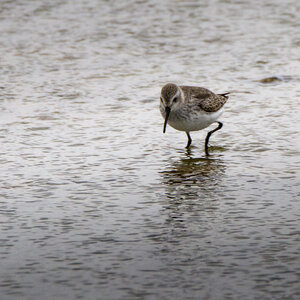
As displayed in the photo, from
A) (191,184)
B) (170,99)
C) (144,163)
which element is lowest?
(144,163)

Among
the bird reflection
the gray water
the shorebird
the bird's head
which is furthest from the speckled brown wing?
the bird reflection

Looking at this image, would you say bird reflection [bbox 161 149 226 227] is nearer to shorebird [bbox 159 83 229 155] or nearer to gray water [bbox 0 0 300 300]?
gray water [bbox 0 0 300 300]

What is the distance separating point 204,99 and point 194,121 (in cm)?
41

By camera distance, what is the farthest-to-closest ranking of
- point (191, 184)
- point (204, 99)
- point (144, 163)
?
point (204, 99) → point (144, 163) → point (191, 184)

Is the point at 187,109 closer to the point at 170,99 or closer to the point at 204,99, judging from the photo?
the point at 170,99

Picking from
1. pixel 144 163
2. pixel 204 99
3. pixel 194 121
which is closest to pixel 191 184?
pixel 144 163

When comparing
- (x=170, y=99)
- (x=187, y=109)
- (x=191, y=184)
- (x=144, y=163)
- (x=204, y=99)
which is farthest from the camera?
(x=204, y=99)

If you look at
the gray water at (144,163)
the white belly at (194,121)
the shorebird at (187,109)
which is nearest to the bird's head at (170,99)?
the shorebird at (187,109)

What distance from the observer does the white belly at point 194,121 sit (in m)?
8.04

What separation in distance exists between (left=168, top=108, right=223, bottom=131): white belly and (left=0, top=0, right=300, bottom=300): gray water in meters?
0.26

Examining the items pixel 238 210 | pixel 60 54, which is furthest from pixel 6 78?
pixel 238 210

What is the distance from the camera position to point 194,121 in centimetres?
809

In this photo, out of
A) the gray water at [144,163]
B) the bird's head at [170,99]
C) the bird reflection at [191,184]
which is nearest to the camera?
the gray water at [144,163]

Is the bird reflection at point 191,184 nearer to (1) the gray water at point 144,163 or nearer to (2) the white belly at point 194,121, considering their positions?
(1) the gray water at point 144,163
